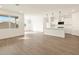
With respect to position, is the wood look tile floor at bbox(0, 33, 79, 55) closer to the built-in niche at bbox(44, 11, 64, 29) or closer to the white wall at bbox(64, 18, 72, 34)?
the built-in niche at bbox(44, 11, 64, 29)

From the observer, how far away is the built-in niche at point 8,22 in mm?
6902

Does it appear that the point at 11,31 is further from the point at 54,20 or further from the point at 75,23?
the point at 75,23

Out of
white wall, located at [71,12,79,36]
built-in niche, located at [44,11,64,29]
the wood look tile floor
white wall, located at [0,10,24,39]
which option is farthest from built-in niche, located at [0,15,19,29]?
white wall, located at [71,12,79,36]

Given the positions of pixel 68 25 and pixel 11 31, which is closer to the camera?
pixel 11 31

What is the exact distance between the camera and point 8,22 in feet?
24.1

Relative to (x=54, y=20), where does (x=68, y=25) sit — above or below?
below

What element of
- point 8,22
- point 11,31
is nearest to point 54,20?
point 11,31

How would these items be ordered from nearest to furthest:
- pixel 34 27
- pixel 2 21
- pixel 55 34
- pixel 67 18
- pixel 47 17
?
1. pixel 2 21
2. pixel 55 34
3. pixel 47 17
4. pixel 67 18
5. pixel 34 27

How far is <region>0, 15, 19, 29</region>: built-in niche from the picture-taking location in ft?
22.6

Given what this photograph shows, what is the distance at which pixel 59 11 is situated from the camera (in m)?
7.84
